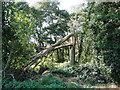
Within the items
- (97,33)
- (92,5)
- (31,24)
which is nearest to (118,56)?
(97,33)

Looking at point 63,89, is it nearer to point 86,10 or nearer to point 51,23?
point 86,10

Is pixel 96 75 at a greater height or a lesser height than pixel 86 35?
lesser

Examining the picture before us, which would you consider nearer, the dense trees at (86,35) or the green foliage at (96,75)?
the dense trees at (86,35)

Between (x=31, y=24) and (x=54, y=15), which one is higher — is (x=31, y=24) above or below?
below

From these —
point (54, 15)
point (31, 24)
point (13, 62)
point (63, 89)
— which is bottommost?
point (63, 89)

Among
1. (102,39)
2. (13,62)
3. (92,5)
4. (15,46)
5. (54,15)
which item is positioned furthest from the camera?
(54,15)

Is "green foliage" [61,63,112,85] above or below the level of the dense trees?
below

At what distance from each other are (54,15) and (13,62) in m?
7.68

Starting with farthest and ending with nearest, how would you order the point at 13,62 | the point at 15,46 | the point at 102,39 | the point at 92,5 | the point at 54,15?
1. the point at 54,15
2. the point at 92,5
3. the point at 102,39
4. the point at 13,62
5. the point at 15,46

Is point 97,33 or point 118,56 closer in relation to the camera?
point 118,56

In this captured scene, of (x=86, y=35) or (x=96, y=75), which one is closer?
(x=96, y=75)

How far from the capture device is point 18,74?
4.40 meters

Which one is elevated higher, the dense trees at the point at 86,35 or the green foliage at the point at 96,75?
the dense trees at the point at 86,35

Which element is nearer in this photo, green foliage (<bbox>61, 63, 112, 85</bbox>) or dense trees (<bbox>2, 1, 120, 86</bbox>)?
dense trees (<bbox>2, 1, 120, 86</bbox>)
